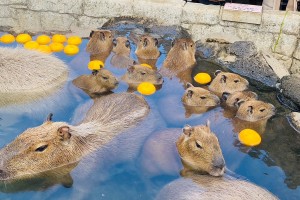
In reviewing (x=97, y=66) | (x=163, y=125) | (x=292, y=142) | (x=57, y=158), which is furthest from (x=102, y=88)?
(x=292, y=142)

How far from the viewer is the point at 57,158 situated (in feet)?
12.6

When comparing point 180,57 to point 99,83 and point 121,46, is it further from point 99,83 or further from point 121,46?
point 99,83

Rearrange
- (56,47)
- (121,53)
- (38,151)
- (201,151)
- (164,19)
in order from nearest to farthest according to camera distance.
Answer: (38,151) < (201,151) < (121,53) < (56,47) < (164,19)

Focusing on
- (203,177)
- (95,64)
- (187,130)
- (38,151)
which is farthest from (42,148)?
(95,64)

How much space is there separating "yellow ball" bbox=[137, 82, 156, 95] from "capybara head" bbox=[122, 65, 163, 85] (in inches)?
4.3

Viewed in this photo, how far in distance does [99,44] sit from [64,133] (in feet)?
8.43

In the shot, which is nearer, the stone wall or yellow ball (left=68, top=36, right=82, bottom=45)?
the stone wall

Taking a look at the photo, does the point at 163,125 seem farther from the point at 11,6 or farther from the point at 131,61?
the point at 11,6

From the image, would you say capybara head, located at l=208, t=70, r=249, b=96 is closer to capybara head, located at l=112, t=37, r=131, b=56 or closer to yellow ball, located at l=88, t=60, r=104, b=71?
capybara head, located at l=112, t=37, r=131, b=56

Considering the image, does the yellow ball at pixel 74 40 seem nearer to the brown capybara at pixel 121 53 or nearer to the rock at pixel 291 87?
the brown capybara at pixel 121 53

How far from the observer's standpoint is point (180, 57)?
5.83 meters

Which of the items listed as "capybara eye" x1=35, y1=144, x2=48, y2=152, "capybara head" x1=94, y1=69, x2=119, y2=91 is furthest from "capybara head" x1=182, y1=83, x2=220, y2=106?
"capybara eye" x1=35, y1=144, x2=48, y2=152

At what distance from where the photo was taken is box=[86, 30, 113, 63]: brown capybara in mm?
6104

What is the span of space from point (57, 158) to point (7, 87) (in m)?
1.53
